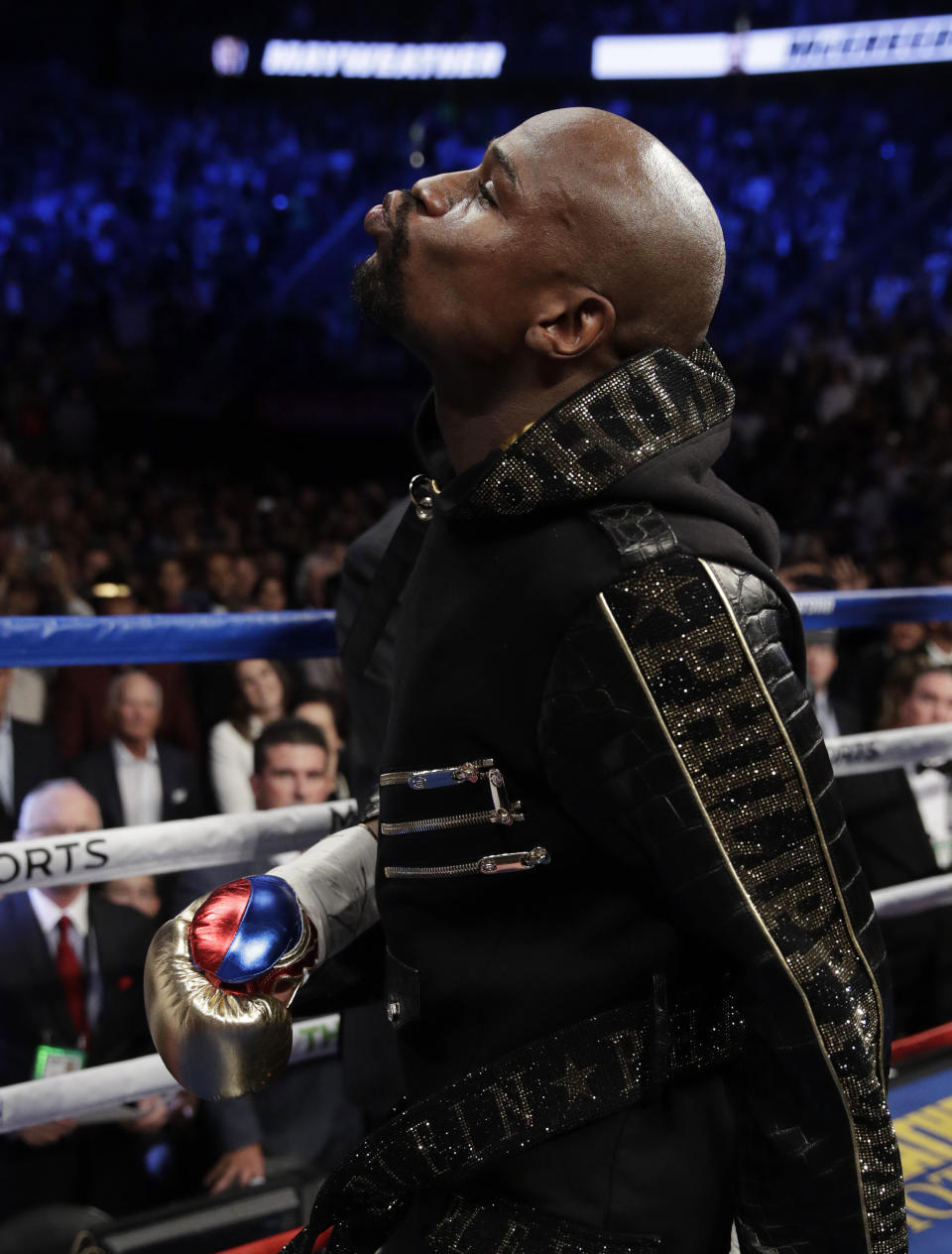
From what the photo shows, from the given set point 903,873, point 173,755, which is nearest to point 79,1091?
point 173,755

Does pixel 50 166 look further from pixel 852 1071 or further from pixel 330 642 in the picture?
pixel 852 1071

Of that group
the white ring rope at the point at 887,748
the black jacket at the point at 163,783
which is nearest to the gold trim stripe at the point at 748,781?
the white ring rope at the point at 887,748

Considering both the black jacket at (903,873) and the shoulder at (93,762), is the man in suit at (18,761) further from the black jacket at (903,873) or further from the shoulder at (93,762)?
the black jacket at (903,873)

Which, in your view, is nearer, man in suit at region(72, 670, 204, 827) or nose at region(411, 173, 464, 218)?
nose at region(411, 173, 464, 218)

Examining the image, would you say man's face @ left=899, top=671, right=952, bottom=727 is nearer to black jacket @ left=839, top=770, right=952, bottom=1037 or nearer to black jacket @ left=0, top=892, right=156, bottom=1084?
black jacket @ left=839, top=770, right=952, bottom=1037

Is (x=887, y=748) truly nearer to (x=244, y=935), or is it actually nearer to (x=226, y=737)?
(x=226, y=737)

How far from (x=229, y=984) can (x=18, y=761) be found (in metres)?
1.54

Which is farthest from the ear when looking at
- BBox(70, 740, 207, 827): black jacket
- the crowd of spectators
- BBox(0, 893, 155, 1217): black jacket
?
the crowd of spectators

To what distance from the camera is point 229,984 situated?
0.95 m

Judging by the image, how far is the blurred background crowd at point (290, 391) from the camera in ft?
8.23

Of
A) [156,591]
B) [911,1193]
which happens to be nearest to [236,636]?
[911,1193]

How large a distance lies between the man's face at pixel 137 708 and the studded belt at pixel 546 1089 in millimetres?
1742

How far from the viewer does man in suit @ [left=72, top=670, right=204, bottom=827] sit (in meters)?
2.44

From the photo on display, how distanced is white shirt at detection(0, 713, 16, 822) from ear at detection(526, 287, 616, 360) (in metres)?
1.70
